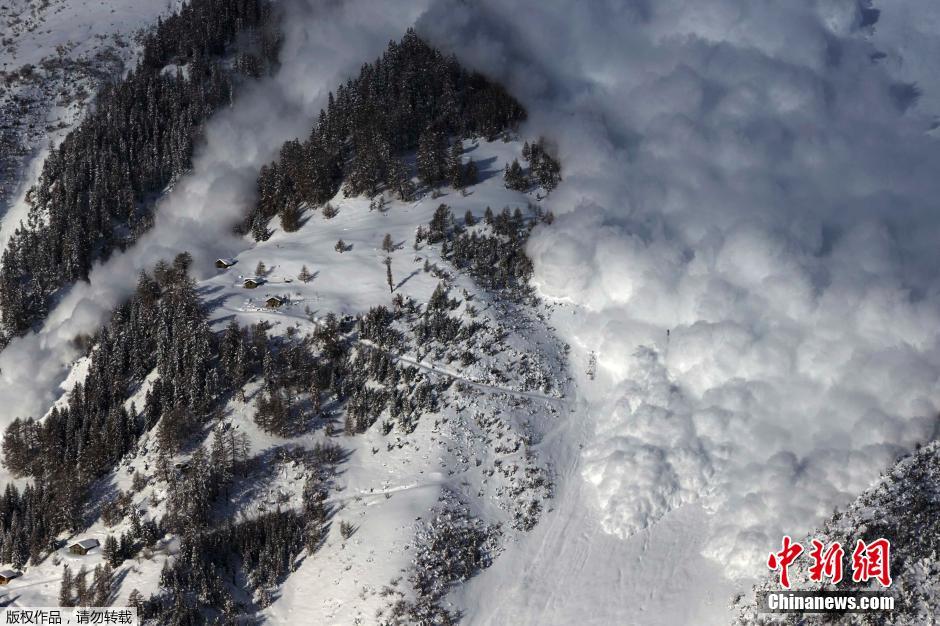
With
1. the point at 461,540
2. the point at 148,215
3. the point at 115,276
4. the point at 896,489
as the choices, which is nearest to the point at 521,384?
the point at 461,540

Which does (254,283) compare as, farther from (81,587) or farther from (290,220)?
(81,587)

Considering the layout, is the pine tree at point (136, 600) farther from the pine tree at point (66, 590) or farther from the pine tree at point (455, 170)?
the pine tree at point (455, 170)

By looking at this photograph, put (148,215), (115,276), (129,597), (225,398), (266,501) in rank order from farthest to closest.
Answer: (148,215) < (115,276) < (225,398) < (266,501) < (129,597)

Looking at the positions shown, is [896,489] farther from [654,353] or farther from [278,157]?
[278,157]

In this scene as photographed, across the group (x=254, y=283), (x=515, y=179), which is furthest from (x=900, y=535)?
(x=254, y=283)

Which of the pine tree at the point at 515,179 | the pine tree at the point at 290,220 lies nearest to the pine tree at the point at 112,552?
the pine tree at the point at 290,220
